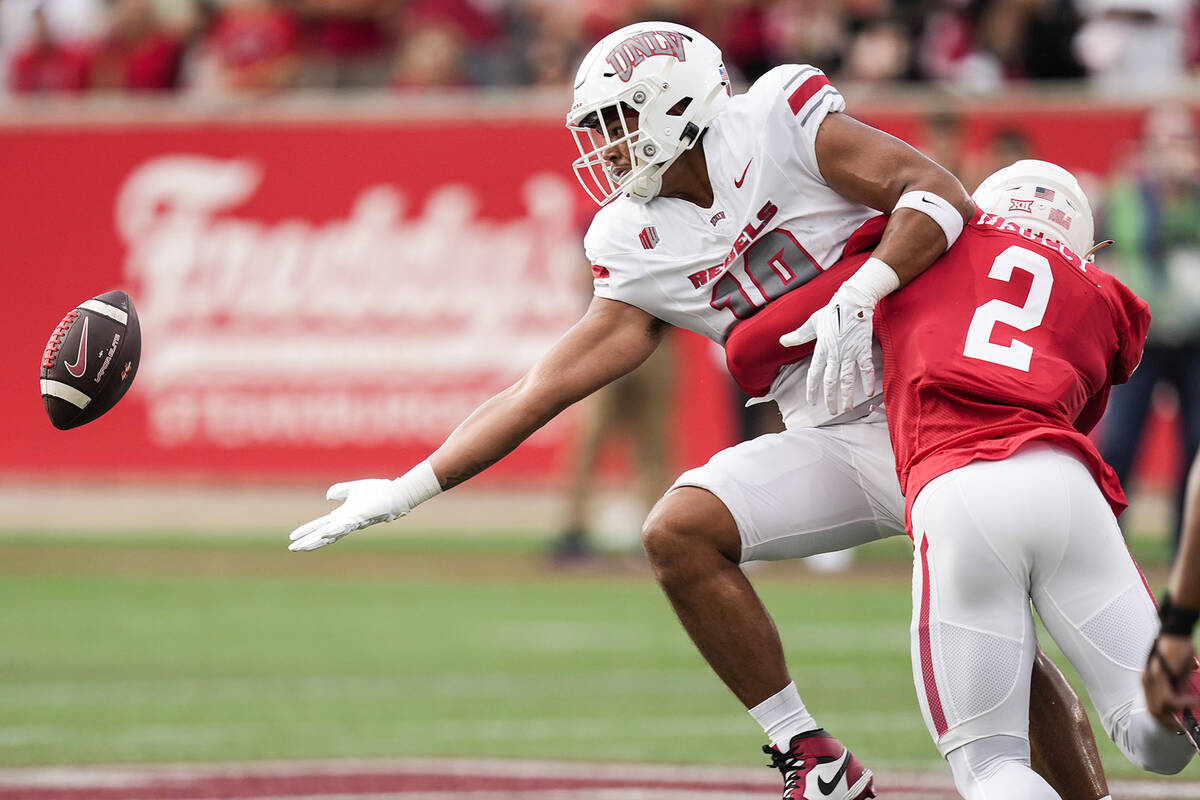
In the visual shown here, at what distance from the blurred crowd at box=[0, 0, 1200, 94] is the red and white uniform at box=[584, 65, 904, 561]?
8.33m

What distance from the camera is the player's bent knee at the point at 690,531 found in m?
4.37

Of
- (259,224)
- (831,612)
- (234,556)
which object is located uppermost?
(259,224)

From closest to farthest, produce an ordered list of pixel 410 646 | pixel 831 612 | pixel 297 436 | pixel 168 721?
pixel 168 721 → pixel 410 646 → pixel 831 612 → pixel 297 436

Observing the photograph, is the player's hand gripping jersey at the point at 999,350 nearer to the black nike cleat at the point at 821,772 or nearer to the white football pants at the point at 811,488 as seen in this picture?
the white football pants at the point at 811,488

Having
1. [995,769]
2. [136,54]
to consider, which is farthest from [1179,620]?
[136,54]

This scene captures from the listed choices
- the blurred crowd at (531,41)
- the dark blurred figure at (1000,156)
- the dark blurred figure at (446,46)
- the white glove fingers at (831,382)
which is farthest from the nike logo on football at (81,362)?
the dark blurred figure at (446,46)

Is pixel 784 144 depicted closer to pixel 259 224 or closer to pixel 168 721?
pixel 168 721

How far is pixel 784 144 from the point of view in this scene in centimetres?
435

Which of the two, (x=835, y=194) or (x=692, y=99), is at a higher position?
(x=692, y=99)

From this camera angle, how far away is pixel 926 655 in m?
3.78

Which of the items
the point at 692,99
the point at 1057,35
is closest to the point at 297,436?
the point at 1057,35

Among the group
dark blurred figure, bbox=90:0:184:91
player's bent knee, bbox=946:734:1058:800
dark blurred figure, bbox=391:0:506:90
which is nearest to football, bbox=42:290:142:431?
player's bent knee, bbox=946:734:1058:800

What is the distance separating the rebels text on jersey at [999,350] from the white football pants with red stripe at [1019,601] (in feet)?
0.30

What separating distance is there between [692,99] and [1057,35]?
870 cm
